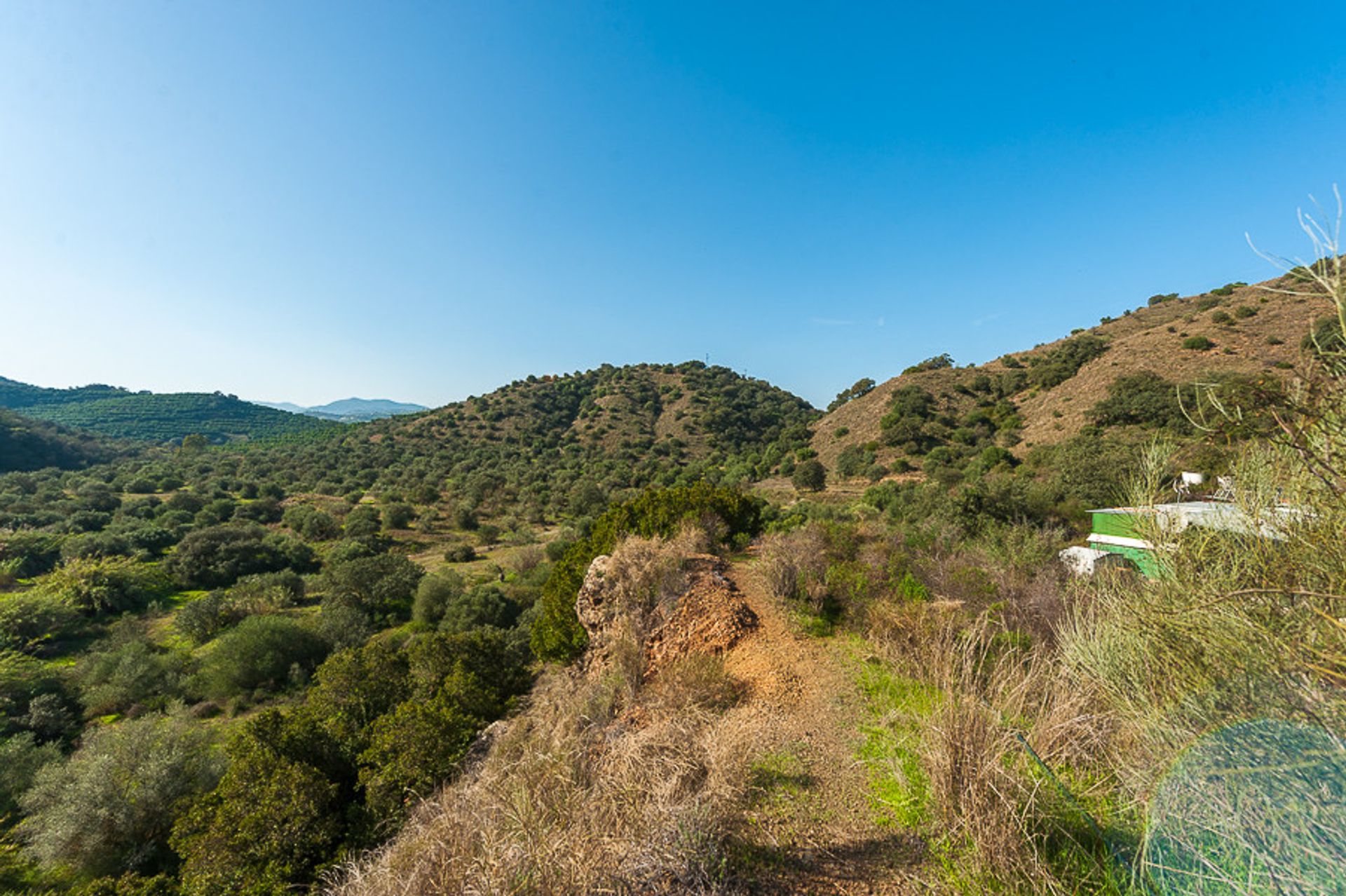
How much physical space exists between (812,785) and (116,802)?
37.4 feet

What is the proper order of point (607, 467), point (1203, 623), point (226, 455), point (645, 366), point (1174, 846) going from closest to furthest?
point (1174, 846), point (1203, 623), point (607, 467), point (226, 455), point (645, 366)

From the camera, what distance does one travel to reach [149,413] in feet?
285

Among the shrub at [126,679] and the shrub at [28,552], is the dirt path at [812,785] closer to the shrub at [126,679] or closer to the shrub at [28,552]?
the shrub at [126,679]

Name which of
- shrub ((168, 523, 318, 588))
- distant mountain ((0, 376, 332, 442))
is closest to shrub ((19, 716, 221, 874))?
shrub ((168, 523, 318, 588))

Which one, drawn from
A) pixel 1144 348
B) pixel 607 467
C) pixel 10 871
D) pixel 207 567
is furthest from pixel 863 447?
pixel 207 567

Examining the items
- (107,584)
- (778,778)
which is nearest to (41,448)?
(107,584)

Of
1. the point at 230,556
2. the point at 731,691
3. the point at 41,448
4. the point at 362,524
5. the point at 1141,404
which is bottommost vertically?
the point at 230,556

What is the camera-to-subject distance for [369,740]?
8.12m

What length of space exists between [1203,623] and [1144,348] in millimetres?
39183

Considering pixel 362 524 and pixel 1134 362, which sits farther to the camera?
pixel 362 524

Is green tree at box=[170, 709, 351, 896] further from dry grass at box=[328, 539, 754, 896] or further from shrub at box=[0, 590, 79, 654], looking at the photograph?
shrub at box=[0, 590, 79, 654]

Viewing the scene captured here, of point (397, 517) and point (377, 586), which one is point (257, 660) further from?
point (397, 517)

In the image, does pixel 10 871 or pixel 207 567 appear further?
pixel 207 567

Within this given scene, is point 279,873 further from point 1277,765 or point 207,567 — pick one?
point 207,567
